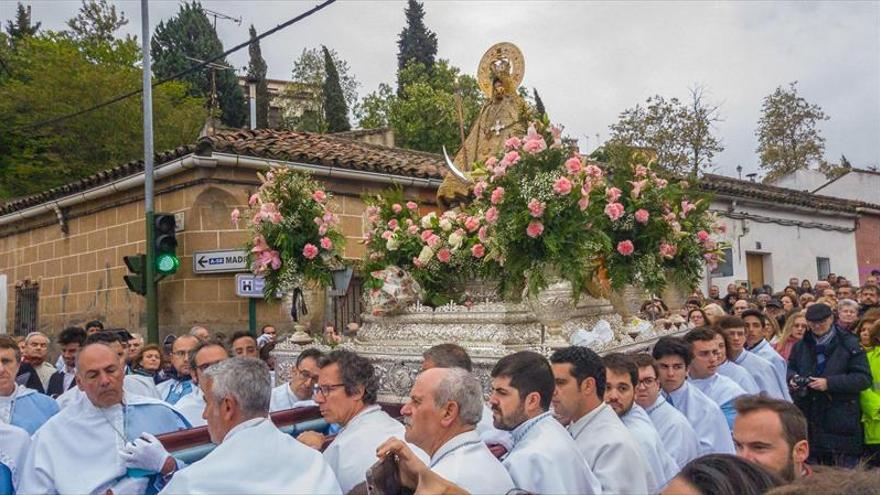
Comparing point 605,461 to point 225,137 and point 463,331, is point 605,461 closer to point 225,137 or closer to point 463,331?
point 463,331

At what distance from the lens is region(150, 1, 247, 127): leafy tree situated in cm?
3391

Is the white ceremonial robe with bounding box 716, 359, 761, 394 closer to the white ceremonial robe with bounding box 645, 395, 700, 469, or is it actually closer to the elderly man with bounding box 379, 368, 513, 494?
the white ceremonial robe with bounding box 645, 395, 700, 469

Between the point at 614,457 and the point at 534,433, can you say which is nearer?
the point at 534,433

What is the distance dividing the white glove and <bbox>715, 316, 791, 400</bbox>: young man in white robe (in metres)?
3.90

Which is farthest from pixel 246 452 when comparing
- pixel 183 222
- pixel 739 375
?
pixel 183 222

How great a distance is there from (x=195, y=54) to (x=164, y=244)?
2971cm

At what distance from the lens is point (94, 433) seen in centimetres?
377

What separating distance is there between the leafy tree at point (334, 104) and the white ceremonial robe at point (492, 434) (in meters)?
31.0

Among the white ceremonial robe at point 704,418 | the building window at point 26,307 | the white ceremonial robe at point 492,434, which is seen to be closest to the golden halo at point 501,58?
the white ceremonial robe at point 704,418

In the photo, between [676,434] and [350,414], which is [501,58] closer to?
[676,434]

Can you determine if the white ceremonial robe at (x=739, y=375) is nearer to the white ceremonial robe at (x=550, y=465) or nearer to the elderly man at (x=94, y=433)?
the white ceremonial robe at (x=550, y=465)

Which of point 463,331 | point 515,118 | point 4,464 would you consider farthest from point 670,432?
point 515,118

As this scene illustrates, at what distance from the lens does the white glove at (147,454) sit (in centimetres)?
327

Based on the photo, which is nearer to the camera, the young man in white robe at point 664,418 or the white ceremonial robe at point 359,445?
the white ceremonial robe at point 359,445
